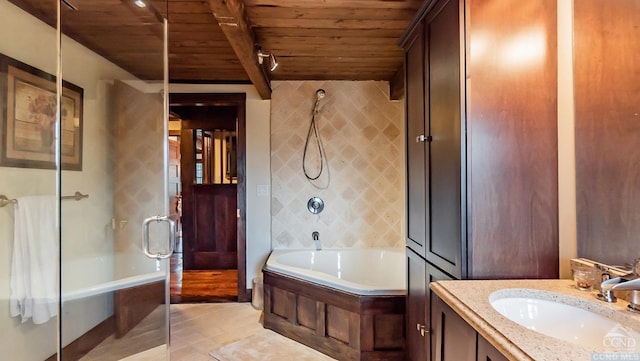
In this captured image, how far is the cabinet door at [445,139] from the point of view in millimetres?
1345

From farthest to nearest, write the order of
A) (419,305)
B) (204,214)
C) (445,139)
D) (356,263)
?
(204,214) < (356,263) < (419,305) < (445,139)

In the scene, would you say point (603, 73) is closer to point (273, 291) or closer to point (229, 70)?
point (273, 291)

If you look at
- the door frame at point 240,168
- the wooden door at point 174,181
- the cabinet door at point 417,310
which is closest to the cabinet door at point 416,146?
the cabinet door at point 417,310

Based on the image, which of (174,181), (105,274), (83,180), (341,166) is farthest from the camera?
(174,181)

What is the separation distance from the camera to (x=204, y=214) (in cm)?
465

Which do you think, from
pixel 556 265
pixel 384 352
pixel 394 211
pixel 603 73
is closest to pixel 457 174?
pixel 556 265

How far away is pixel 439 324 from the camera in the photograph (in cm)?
132

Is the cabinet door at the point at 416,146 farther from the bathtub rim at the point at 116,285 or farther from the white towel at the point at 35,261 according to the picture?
the white towel at the point at 35,261

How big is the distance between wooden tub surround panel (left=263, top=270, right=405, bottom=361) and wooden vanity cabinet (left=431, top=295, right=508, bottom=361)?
2.58 ft

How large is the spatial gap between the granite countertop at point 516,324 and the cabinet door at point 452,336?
0.06 meters

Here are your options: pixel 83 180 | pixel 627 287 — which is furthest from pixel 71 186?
pixel 627 287

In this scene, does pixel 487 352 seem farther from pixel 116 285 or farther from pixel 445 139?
pixel 116 285

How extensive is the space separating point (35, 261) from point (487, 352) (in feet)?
7.73

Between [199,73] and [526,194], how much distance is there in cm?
300
